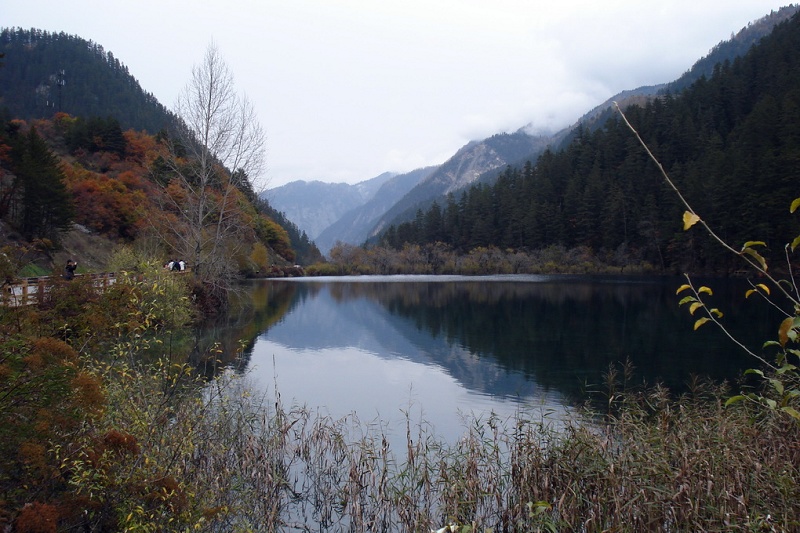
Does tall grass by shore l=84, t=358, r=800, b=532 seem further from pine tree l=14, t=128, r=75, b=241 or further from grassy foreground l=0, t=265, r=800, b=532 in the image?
pine tree l=14, t=128, r=75, b=241

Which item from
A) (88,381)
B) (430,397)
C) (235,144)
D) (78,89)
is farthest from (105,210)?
(78,89)

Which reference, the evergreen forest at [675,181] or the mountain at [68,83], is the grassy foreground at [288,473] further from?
the mountain at [68,83]

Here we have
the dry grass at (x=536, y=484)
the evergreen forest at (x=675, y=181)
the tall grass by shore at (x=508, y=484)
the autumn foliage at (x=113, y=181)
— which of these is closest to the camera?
the tall grass by shore at (x=508, y=484)

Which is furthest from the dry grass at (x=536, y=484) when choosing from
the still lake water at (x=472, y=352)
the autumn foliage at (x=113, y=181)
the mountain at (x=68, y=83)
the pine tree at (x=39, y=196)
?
the mountain at (x=68, y=83)

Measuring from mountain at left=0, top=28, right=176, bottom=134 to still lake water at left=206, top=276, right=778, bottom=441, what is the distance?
104 meters

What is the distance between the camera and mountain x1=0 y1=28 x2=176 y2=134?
124312mm

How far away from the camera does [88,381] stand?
15.3ft

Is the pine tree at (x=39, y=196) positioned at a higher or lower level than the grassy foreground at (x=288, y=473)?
higher

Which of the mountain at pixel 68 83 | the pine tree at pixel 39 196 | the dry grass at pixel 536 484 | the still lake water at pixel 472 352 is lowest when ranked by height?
the still lake water at pixel 472 352

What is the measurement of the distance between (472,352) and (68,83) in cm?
15264

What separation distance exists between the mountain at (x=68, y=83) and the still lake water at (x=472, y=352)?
104m

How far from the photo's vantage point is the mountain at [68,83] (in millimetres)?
124312

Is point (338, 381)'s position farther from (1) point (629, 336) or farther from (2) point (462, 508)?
(1) point (629, 336)

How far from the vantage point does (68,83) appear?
134m
